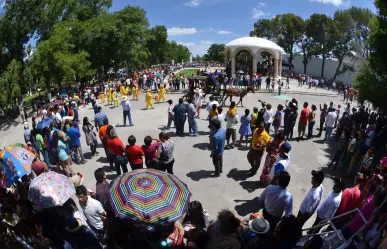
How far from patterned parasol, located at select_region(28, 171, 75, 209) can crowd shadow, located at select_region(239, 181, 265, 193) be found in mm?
4438

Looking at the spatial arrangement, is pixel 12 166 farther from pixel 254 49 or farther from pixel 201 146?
pixel 254 49

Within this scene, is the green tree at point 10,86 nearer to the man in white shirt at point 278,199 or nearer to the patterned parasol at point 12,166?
the patterned parasol at point 12,166

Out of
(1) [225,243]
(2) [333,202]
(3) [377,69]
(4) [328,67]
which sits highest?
(4) [328,67]

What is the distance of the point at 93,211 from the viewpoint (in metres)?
4.49

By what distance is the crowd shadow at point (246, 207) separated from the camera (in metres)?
6.32

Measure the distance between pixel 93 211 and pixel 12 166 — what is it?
1.55 meters

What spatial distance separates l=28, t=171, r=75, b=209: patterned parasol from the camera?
13.3 ft

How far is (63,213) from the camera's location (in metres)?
4.08

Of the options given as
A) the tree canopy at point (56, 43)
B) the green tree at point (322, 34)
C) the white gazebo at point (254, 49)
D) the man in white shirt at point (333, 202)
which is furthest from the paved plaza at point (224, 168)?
the green tree at point (322, 34)

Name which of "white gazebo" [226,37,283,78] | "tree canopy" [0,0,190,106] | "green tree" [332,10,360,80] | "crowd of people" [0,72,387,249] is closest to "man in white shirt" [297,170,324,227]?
"crowd of people" [0,72,387,249]

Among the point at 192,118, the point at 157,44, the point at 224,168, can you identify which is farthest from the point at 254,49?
the point at 157,44

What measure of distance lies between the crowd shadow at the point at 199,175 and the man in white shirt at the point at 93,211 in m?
3.60

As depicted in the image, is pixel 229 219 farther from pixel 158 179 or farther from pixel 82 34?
pixel 82 34

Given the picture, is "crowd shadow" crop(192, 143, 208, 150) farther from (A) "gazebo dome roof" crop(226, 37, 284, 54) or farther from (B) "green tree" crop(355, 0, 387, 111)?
(A) "gazebo dome roof" crop(226, 37, 284, 54)
